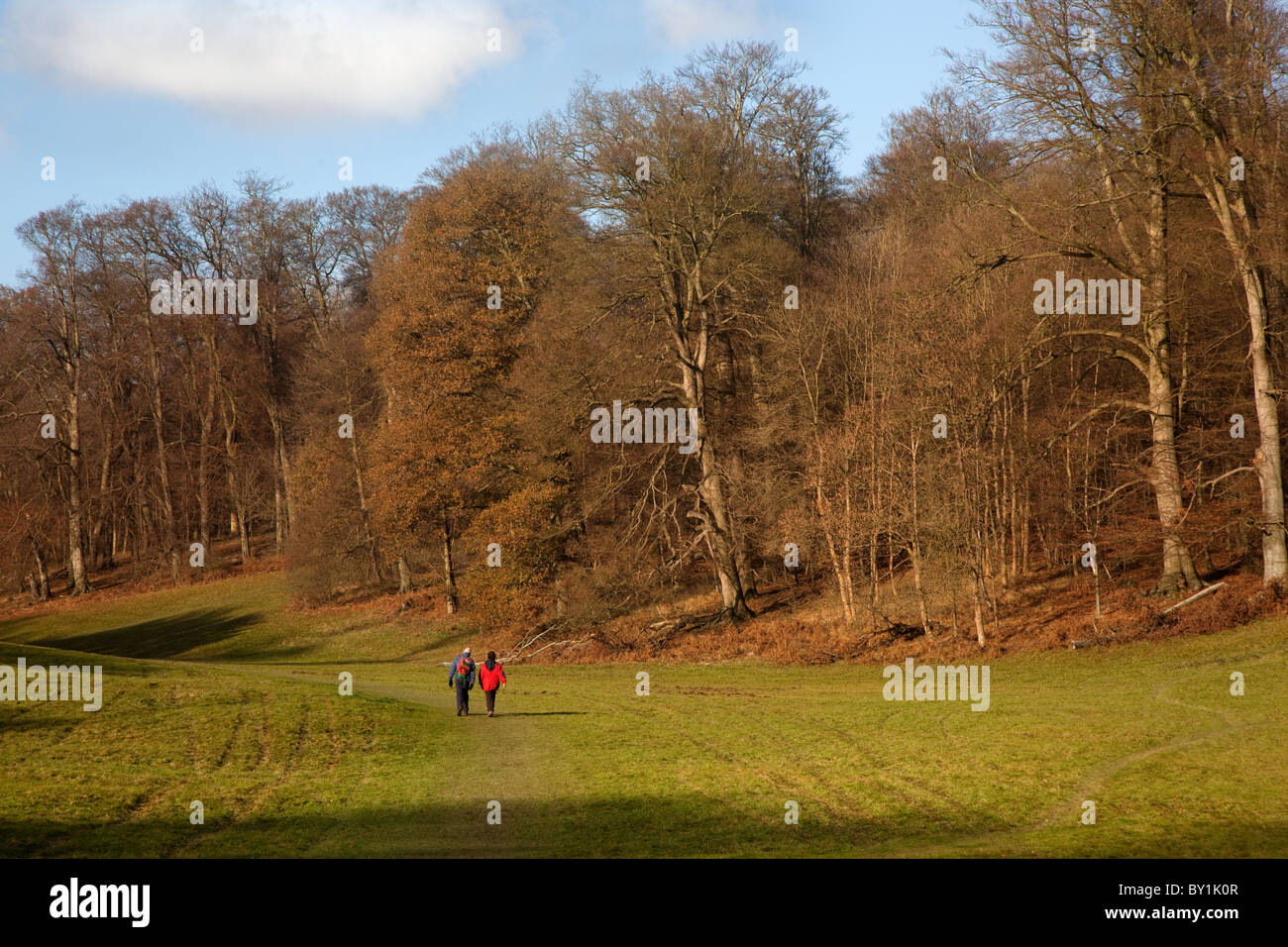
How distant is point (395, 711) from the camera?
20609 millimetres

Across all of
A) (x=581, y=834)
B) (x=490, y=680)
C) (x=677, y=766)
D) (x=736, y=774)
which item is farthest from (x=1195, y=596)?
(x=581, y=834)

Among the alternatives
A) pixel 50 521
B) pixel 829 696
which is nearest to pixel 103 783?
pixel 829 696

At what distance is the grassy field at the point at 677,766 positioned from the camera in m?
11.5

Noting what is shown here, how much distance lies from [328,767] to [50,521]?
165 ft

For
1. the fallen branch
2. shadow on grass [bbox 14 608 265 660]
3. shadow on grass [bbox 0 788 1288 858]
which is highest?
the fallen branch

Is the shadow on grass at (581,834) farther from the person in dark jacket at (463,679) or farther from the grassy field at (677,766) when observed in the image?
the person in dark jacket at (463,679)

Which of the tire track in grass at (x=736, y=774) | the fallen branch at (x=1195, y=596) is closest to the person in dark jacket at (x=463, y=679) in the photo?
the tire track in grass at (x=736, y=774)

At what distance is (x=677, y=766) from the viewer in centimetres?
1552

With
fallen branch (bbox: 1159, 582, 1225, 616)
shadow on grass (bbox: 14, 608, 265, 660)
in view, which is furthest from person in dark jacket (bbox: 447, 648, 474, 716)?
shadow on grass (bbox: 14, 608, 265, 660)

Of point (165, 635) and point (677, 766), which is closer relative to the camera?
point (677, 766)

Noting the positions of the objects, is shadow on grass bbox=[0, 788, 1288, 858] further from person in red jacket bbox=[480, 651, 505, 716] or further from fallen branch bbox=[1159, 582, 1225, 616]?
fallen branch bbox=[1159, 582, 1225, 616]

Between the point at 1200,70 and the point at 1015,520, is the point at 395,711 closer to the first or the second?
the point at 1015,520

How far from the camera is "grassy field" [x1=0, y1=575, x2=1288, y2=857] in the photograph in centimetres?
1146
